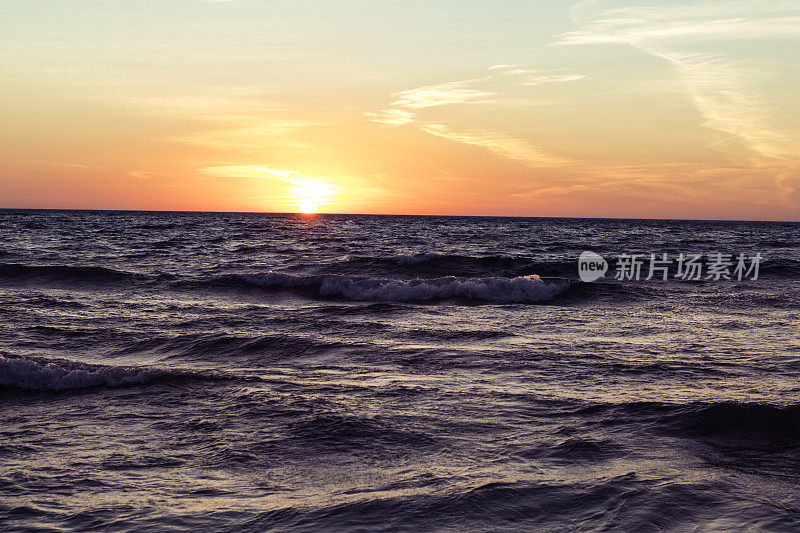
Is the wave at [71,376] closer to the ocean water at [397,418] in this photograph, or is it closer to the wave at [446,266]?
the ocean water at [397,418]

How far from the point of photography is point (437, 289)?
18.1 metres

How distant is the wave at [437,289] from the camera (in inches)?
703

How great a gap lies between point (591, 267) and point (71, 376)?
2263cm

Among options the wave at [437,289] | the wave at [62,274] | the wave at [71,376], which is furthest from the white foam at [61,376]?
the wave at [62,274]

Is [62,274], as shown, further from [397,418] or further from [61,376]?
[397,418]

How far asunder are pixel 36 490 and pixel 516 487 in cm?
371

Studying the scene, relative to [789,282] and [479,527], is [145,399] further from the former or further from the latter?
[789,282]

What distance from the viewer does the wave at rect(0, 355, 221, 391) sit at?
7996 millimetres

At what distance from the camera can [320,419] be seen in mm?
6520

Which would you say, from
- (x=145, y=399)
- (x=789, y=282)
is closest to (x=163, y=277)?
(x=145, y=399)

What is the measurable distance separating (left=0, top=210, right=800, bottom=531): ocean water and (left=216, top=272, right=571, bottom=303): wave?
250 centimetres

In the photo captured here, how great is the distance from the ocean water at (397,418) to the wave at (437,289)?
2497mm

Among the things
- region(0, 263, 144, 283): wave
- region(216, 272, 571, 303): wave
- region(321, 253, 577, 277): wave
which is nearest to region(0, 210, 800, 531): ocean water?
region(216, 272, 571, 303): wave

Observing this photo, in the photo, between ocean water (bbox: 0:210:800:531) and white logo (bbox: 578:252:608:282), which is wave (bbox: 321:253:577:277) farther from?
ocean water (bbox: 0:210:800:531)
